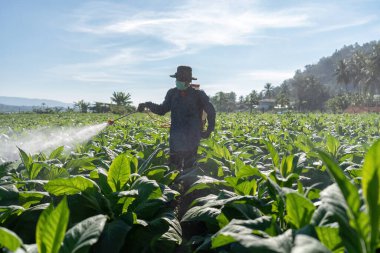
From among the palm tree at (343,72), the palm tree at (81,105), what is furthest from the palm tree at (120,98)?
the palm tree at (343,72)

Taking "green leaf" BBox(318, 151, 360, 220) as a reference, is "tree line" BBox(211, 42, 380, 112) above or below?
above

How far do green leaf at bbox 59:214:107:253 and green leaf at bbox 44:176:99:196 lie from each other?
686mm

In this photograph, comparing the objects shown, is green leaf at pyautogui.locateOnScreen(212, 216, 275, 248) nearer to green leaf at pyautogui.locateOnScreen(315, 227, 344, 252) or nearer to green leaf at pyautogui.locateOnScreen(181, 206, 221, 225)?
green leaf at pyautogui.locateOnScreen(315, 227, 344, 252)

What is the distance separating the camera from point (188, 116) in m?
5.88

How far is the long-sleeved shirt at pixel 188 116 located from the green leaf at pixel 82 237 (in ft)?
14.1

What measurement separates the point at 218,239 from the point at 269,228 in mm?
288

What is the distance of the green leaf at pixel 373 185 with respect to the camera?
48.6 inches

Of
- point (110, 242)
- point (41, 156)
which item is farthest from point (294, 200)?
point (41, 156)

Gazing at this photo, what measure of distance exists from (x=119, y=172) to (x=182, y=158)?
3.57 metres

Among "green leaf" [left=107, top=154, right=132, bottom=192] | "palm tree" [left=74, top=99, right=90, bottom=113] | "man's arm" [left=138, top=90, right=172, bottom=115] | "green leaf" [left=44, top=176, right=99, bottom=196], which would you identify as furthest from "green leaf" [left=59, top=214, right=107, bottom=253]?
"palm tree" [left=74, top=99, right=90, bottom=113]

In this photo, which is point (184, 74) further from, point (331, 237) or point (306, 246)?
point (306, 246)

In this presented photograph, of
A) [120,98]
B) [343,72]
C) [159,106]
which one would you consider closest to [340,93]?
[343,72]

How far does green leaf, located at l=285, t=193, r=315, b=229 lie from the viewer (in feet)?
5.27

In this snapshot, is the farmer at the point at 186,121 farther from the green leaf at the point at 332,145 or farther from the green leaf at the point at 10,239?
the green leaf at the point at 10,239
